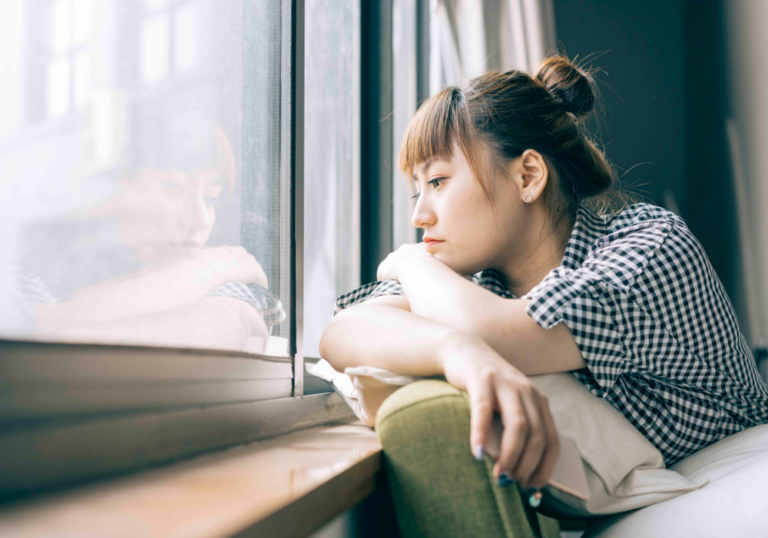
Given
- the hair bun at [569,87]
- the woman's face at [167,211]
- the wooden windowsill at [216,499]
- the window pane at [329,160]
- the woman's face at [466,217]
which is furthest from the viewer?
the window pane at [329,160]

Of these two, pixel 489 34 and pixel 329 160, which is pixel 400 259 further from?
pixel 489 34

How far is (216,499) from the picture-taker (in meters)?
0.37

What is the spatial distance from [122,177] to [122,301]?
134 millimetres

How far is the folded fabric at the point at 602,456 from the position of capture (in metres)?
0.52

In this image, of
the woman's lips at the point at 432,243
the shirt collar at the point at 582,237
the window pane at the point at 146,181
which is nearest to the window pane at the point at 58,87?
the window pane at the point at 146,181

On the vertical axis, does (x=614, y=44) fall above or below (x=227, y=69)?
above

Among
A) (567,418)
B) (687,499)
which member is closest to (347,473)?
(567,418)

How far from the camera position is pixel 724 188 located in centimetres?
157

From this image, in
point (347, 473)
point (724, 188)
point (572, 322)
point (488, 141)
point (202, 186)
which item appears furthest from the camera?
point (724, 188)

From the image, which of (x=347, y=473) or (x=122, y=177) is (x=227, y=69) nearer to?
(x=122, y=177)

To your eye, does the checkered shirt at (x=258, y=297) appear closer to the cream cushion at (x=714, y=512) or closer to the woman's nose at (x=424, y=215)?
the woman's nose at (x=424, y=215)

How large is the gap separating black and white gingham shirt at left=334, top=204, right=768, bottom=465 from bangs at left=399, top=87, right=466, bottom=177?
0.98 feet

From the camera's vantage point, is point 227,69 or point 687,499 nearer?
point 687,499

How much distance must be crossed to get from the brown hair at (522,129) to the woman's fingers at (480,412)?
1.57 feet
